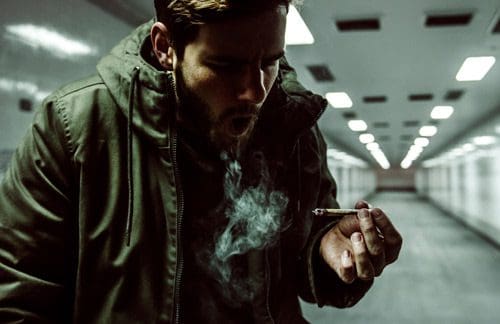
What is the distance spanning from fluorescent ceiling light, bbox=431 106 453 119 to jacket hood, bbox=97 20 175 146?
8844 mm

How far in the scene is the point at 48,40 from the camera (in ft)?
9.33

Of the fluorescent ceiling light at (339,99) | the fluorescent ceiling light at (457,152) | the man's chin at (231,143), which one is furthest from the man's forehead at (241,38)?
the fluorescent ceiling light at (457,152)

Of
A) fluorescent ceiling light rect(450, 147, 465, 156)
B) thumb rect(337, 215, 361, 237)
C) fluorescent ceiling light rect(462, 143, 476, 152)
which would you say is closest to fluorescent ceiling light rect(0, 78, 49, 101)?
thumb rect(337, 215, 361, 237)

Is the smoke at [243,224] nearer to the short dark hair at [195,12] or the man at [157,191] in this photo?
the man at [157,191]

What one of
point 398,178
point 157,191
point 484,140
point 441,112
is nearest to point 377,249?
point 157,191

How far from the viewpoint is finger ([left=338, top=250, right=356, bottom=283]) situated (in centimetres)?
114

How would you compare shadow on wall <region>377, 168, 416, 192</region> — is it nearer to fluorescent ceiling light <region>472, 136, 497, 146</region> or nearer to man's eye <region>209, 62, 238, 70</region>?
fluorescent ceiling light <region>472, 136, 497, 146</region>

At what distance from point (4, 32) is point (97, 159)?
1714 mm

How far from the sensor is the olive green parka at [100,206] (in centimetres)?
104

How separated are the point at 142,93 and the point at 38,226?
1.29ft

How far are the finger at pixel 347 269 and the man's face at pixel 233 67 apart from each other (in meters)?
0.41

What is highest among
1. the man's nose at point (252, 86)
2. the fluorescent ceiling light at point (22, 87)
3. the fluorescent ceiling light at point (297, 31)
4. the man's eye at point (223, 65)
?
the fluorescent ceiling light at point (297, 31)

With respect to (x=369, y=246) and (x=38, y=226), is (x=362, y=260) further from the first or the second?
(x=38, y=226)

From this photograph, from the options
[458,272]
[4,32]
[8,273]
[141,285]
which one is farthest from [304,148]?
[458,272]
